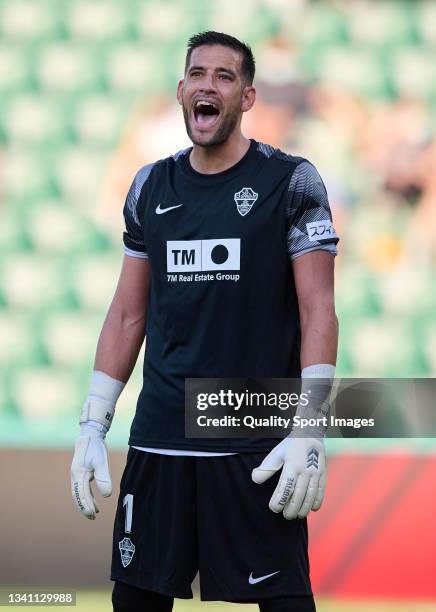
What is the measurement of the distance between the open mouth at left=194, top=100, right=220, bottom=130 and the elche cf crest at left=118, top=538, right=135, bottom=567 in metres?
0.87

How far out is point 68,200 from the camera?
16.2ft

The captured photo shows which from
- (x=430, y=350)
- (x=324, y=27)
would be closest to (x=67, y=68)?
(x=324, y=27)

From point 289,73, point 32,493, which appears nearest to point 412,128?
point 289,73

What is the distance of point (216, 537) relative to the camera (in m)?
2.35

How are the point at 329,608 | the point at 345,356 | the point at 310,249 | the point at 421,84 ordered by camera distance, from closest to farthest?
the point at 310,249
the point at 329,608
the point at 345,356
the point at 421,84

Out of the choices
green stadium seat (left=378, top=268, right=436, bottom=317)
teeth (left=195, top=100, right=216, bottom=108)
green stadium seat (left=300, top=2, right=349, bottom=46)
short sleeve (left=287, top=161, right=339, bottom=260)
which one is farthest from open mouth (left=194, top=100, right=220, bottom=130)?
green stadium seat (left=300, top=2, right=349, bottom=46)

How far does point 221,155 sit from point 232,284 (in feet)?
0.96

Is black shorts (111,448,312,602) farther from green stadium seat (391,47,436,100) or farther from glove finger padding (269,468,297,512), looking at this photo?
green stadium seat (391,47,436,100)

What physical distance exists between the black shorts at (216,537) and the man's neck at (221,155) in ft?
2.00

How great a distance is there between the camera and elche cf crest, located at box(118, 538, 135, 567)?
2.43 metres

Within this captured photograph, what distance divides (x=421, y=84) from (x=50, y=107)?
5.21 feet

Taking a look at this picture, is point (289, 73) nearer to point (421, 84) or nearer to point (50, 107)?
point (421, 84)

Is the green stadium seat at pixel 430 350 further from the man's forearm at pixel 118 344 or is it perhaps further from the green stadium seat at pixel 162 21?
the man's forearm at pixel 118 344

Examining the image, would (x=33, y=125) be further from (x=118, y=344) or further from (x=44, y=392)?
(x=118, y=344)
